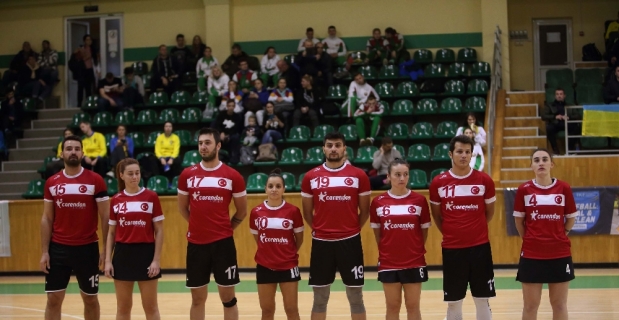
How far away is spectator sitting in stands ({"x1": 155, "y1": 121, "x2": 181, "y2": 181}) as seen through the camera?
52.4ft

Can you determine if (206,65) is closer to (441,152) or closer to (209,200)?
(441,152)

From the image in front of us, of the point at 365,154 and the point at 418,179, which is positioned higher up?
the point at 365,154

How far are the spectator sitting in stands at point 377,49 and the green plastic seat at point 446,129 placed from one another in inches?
116

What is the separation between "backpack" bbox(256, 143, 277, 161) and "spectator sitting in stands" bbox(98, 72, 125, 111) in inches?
176

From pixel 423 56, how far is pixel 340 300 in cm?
999

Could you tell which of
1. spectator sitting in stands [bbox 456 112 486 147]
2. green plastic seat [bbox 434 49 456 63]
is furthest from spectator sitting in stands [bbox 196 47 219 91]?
spectator sitting in stands [bbox 456 112 486 147]

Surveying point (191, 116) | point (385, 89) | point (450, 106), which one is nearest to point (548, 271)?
point (450, 106)

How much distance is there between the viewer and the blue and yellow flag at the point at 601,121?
14977 mm

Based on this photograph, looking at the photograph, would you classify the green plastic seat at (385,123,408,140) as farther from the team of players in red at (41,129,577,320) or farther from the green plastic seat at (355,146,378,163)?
the team of players in red at (41,129,577,320)

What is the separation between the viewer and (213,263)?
773 centimetres

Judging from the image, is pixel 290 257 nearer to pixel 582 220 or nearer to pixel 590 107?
pixel 582 220

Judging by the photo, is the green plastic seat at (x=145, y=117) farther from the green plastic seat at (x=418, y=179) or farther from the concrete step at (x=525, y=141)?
the concrete step at (x=525, y=141)

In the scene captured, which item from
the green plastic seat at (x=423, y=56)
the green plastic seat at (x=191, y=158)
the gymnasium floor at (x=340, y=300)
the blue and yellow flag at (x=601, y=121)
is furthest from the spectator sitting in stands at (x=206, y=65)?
the blue and yellow flag at (x=601, y=121)

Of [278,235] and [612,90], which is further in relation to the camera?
[612,90]
